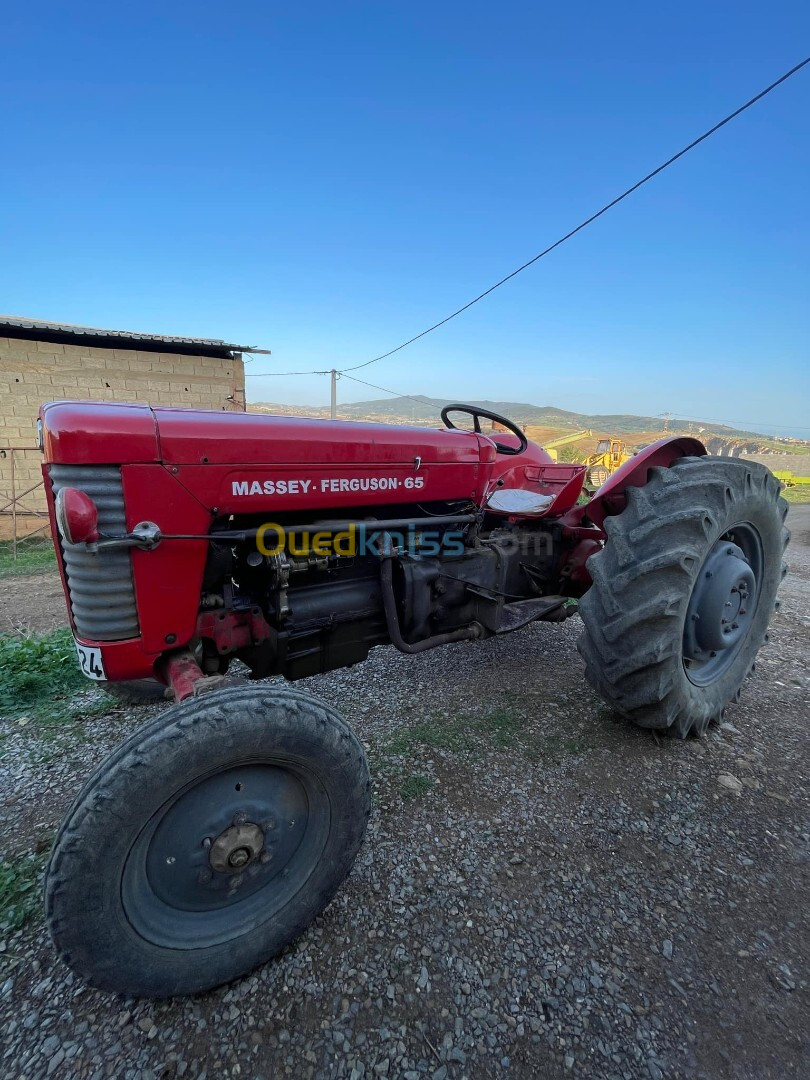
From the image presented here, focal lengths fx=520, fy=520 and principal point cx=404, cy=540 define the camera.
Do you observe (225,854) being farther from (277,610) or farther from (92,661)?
(277,610)

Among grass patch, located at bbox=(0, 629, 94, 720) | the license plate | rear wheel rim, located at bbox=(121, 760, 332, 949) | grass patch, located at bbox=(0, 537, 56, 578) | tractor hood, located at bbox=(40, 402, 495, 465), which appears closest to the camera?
rear wheel rim, located at bbox=(121, 760, 332, 949)

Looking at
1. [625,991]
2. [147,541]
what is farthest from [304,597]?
[625,991]

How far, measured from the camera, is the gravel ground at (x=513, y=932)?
131 cm

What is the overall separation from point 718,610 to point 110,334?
8901 millimetres

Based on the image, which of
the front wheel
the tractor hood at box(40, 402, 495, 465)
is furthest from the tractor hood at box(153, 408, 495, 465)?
the front wheel

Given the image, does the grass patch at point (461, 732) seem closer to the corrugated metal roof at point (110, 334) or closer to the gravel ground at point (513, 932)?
the gravel ground at point (513, 932)

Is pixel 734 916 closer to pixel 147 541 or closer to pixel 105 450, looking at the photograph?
pixel 147 541

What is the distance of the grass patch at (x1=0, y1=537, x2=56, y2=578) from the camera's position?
6285 mm

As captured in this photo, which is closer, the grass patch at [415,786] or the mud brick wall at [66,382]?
the grass patch at [415,786]

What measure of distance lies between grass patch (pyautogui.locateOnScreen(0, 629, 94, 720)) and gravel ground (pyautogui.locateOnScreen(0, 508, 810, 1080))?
19 centimetres

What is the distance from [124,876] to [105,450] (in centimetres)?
116

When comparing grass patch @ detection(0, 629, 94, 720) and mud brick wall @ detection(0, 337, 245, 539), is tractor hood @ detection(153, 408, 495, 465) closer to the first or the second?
grass patch @ detection(0, 629, 94, 720)

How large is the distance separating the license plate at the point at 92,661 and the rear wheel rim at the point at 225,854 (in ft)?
1.83

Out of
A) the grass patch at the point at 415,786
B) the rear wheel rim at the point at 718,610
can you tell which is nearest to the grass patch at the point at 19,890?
the grass patch at the point at 415,786
